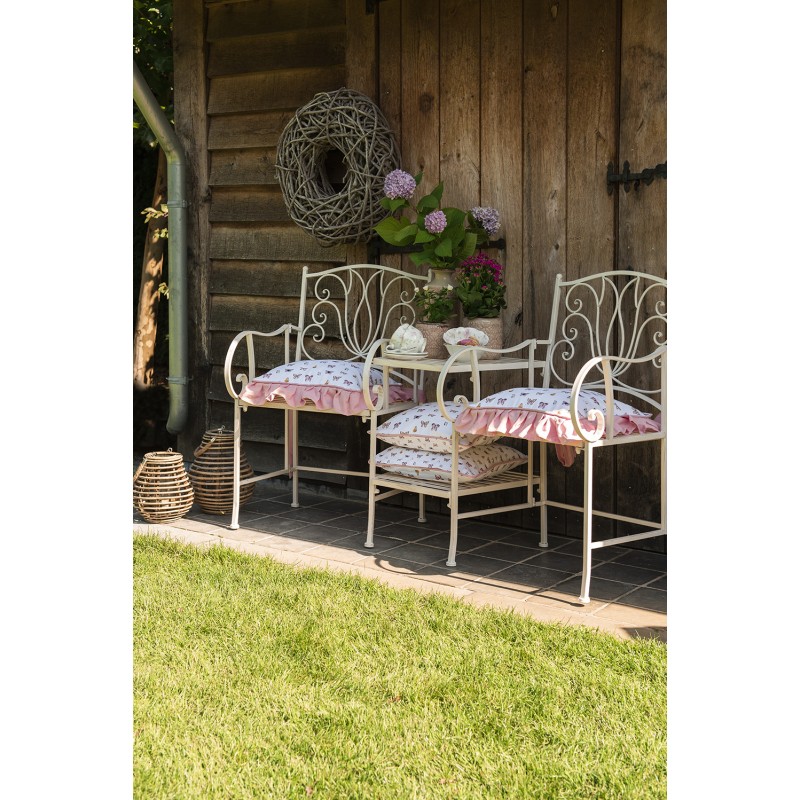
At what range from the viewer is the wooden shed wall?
3523mm

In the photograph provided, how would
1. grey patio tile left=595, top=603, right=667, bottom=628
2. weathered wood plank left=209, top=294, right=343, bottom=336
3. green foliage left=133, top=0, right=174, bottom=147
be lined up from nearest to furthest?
grey patio tile left=595, top=603, right=667, bottom=628 < weathered wood plank left=209, top=294, right=343, bottom=336 < green foliage left=133, top=0, right=174, bottom=147

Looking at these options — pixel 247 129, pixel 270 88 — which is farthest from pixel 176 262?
pixel 270 88

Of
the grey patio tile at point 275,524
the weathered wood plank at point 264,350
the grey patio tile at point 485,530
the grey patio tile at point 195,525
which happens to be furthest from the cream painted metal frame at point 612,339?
the grey patio tile at point 195,525

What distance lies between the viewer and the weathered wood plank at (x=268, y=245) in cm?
452

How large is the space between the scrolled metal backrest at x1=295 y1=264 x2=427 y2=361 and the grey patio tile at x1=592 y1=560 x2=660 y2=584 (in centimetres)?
138

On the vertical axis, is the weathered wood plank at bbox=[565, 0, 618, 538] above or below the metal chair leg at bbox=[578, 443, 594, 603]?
above

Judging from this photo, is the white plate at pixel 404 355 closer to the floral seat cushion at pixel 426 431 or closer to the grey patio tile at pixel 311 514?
the floral seat cushion at pixel 426 431

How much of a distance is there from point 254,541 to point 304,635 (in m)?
Result: 1.18

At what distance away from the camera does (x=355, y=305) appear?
14.5 feet

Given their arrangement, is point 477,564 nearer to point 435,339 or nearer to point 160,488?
point 435,339

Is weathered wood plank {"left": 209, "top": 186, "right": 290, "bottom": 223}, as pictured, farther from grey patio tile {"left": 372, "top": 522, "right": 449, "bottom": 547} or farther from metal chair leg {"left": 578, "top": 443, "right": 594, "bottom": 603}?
metal chair leg {"left": 578, "top": 443, "right": 594, "bottom": 603}

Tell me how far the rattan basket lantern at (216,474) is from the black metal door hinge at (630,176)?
6.01 ft

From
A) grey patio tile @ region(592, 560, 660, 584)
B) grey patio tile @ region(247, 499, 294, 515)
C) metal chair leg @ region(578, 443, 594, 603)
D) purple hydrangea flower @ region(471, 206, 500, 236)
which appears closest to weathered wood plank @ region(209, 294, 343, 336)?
grey patio tile @ region(247, 499, 294, 515)
